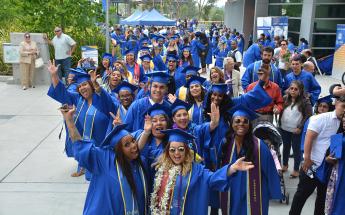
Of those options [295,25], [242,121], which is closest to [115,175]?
[242,121]

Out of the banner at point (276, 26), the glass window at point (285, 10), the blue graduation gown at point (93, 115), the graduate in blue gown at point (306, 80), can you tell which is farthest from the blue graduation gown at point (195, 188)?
the glass window at point (285, 10)

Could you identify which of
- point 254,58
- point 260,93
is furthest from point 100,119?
point 254,58

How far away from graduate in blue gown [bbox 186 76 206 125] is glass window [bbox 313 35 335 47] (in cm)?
1502

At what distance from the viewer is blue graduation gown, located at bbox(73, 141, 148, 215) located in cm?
327

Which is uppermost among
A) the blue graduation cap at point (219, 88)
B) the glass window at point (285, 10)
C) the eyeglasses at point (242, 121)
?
the glass window at point (285, 10)

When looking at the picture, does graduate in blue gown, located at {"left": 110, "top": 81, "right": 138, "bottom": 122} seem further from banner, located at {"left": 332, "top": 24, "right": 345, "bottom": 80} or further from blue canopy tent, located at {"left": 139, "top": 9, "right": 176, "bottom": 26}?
blue canopy tent, located at {"left": 139, "top": 9, "right": 176, "bottom": 26}

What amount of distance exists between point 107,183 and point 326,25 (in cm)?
1756

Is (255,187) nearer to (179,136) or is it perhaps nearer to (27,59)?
(179,136)

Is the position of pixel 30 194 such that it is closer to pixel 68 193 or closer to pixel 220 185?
pixel 68 193

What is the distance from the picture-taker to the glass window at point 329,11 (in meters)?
18.5

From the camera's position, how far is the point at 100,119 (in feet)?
18.1

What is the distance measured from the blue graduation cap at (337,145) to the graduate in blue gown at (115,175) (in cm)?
178

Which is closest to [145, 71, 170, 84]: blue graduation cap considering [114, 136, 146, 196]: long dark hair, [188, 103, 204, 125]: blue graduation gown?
[188, 103, 204, 125]: blue graduation gown

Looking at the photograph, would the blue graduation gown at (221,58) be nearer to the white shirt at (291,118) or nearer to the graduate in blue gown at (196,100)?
the white shirt at (291,118)
